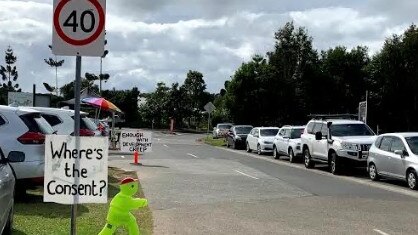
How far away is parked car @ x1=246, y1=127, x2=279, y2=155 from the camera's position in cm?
3309

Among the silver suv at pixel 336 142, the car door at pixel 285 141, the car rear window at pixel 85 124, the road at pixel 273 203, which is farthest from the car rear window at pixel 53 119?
the car door at pixel 285 141

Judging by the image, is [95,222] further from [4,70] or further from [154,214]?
[4,70]

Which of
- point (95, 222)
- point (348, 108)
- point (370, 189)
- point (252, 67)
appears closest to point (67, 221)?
point (95, 222)

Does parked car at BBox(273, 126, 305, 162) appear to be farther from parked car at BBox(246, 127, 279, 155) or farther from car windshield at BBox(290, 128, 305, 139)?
parked car at BBox(246, 127, 279, 155)

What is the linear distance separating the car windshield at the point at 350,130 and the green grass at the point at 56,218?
1211 cm

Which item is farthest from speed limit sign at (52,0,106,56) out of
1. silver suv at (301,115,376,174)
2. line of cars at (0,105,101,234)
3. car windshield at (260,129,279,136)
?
car windshield at (260,129,279,136)

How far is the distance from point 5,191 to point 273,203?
6998 millimetres

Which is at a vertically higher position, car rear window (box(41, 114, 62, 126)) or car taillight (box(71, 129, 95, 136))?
car rear window (box(41, 114, 62, 126))

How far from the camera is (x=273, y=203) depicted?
12883 millimetres

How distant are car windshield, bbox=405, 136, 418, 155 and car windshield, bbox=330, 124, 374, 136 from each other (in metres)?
4.56

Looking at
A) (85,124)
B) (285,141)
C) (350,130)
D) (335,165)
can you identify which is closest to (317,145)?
(350,130)

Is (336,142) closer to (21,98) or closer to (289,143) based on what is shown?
(289,143)

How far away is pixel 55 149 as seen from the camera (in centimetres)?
602

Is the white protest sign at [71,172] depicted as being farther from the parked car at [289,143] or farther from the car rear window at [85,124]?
the parked car at [289,143]
